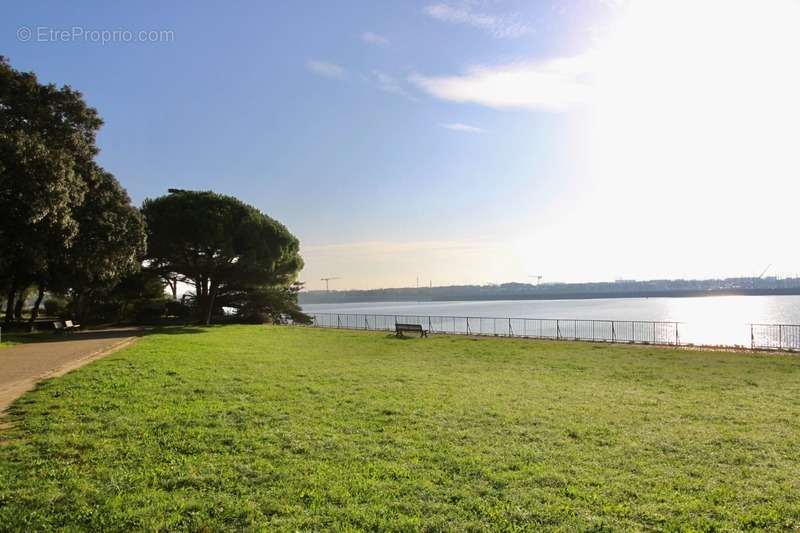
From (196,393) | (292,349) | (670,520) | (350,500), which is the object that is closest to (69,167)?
(292,349)

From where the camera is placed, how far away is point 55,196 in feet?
48.7

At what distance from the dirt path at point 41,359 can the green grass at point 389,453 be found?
47cm

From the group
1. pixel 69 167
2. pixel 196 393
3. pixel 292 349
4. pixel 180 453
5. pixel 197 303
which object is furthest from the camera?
pixel 197 303

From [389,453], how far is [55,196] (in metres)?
14.0

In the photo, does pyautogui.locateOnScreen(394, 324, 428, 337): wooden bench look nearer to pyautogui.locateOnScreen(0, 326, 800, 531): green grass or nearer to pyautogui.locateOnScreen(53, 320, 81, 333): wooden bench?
pyautogui.locateOnScreen(0, 326, 800, 531): green grass

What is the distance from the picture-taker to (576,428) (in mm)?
6844

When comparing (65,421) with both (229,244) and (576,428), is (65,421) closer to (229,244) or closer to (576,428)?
(576,428)

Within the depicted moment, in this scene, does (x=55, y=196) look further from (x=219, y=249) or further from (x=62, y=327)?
(x=219, y=249)

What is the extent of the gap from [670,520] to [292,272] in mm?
31212

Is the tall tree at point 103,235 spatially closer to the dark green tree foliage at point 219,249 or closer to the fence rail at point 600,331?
the dark green tree foliage at point 219,249

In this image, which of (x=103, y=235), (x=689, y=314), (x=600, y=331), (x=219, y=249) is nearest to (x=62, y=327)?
(x=103, y=235)

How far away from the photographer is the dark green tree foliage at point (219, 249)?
1161 inches

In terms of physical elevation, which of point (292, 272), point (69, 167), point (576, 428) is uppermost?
point (69, 167)

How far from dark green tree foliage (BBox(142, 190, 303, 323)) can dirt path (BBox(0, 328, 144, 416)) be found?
468 inches
